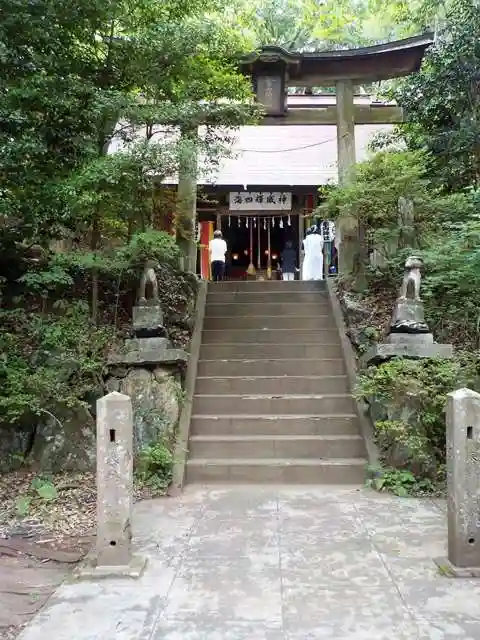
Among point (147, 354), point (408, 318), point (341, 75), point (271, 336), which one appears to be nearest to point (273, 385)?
point (271, 336)

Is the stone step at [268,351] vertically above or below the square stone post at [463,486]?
above

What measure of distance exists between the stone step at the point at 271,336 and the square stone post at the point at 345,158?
6.46ft

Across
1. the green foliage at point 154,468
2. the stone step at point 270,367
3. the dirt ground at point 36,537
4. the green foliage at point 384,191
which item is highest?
the green foliage at point 384,191

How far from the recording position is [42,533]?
15.7ft

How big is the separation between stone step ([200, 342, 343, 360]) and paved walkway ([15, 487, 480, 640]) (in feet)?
10.9

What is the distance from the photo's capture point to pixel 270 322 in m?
9.31

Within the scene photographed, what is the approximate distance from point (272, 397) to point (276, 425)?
505 millimetres

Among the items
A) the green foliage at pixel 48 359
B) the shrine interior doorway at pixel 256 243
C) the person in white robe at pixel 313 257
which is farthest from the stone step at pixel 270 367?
the shrine interior doorway at pixel 256 243

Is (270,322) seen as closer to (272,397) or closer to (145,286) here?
(272,397)

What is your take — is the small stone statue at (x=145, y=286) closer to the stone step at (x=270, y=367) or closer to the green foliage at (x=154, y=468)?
the stone step at (x=270, y=367)

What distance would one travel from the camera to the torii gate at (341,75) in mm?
10422

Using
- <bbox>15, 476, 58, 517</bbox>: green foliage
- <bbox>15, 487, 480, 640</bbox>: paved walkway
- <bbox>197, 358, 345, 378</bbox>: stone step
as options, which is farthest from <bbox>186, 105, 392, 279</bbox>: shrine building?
<bbox>15, 487, 480, 640</bbox>: paved walkway

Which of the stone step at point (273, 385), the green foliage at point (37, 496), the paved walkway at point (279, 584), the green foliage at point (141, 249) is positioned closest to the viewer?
the paved walkway at point (279, 584)

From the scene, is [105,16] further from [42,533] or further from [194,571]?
[194,571]
